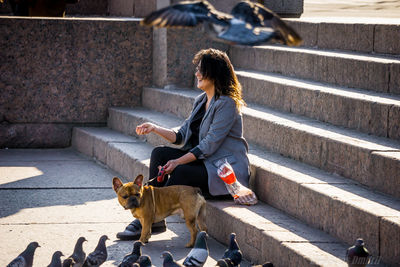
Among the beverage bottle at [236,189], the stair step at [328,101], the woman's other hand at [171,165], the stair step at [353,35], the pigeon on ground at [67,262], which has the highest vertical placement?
the stair step at [353,35]

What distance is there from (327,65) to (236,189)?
219 centimetres

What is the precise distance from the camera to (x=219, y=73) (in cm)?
625

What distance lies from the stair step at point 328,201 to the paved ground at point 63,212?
64 centimetres

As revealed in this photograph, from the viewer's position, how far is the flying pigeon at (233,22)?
3902 millimetres

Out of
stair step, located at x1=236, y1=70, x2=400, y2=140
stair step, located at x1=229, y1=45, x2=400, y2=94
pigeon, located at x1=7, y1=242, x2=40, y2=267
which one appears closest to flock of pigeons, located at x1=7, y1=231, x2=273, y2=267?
pigeon, located at x1=7, y1=242, x2=40, y2=267

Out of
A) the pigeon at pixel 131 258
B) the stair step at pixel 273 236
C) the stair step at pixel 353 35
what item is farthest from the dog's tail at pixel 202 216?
the stair step at pixel 353 35

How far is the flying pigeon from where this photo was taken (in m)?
3.90

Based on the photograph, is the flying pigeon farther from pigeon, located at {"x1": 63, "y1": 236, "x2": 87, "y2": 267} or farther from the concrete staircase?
pigeon, located at {"x1": 63, "y1": 236, "x2": 87, "y2": 267}

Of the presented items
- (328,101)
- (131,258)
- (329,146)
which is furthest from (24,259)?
(328,101)

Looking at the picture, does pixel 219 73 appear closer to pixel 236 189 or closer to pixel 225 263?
pixel 236 189

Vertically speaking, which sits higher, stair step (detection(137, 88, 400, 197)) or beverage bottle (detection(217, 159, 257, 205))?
stair step (detection(137, 88, 400, 197))

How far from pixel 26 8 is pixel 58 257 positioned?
7008 mm

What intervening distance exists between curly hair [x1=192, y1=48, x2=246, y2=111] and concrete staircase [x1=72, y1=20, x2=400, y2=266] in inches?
26.7

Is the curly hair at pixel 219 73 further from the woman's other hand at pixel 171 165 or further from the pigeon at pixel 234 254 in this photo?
the pigeon at pixel 234 254
